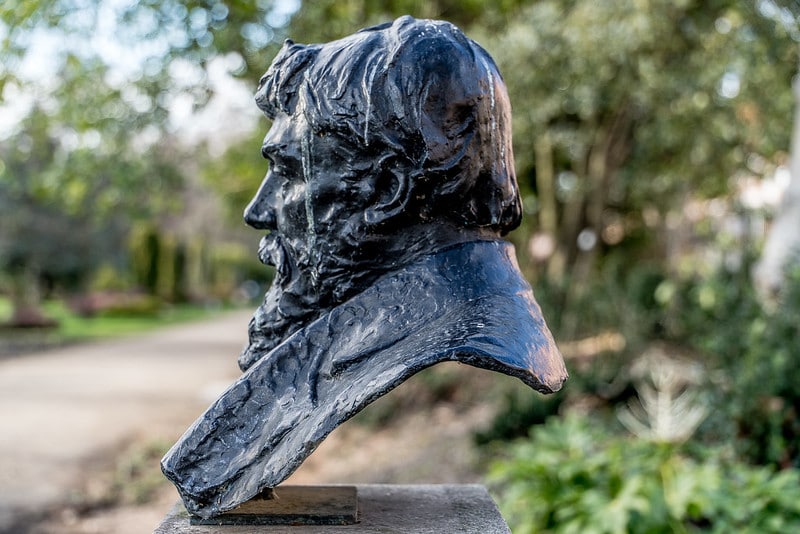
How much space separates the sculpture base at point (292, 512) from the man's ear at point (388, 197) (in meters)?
0.88

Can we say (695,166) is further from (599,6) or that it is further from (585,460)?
(585,460)

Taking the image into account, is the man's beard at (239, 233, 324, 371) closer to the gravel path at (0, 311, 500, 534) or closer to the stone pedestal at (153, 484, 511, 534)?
the stone pedestal at (153, 484, 511, 534)

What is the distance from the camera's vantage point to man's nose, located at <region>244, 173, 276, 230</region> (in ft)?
8.16

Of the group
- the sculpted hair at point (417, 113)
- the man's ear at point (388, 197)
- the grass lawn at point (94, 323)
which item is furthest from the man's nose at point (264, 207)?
the grass lawn at point (94, 323)

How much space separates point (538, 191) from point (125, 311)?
54.1ft

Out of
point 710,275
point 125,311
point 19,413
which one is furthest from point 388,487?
point 125,311

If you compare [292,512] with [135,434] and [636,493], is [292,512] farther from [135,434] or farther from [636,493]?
[135,434]

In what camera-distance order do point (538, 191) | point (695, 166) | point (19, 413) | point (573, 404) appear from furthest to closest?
point (538, 191) < point (695, 166) < point (19, 413) < point (573, 404)

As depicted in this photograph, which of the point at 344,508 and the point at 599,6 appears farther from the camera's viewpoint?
the point at 599,6

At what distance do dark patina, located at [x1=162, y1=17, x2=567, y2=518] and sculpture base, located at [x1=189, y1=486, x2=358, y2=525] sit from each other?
0.37 ft

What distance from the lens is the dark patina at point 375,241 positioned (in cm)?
217

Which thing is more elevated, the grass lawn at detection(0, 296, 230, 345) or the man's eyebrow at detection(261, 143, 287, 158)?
the man's eyebrow at detection(261, 143, 287, 158)

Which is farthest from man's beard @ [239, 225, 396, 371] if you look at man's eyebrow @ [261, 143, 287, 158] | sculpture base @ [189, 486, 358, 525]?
sculpture base @ [189, 486, 358, 525]

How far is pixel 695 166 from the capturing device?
13383mm
